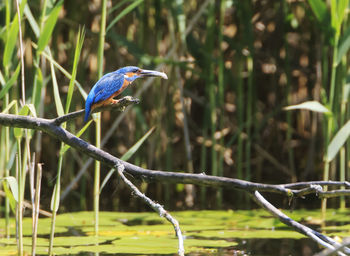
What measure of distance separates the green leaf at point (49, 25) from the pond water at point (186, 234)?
1.10 m

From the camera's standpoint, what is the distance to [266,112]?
6.57 m

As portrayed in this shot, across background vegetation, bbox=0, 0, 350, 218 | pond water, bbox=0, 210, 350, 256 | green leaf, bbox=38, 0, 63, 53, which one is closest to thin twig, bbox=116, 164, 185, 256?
pond water, bbox=0, 210, 350, 256

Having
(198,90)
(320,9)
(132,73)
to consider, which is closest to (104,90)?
(132,73)

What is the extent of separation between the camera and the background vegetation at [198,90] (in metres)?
5.47

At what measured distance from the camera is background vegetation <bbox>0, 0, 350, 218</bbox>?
547 centimetres

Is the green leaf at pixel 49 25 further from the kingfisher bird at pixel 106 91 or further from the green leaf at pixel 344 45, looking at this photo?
the green leaf at pixel 344 45

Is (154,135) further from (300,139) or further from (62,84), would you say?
(300,139)

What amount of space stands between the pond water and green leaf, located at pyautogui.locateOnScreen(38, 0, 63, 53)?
1099mm

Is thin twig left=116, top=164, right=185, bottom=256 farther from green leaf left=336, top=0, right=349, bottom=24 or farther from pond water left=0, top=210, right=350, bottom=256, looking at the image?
green leaf left=336, top=0, right=349, bottom=24

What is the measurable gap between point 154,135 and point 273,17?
1541mm

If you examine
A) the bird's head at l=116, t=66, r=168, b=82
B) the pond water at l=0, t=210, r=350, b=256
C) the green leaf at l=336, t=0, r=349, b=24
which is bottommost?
the pond water at l=0, t=210, r=350, b=256

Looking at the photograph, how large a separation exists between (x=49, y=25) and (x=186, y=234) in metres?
1.57

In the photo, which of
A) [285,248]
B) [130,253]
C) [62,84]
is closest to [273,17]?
[62,84]

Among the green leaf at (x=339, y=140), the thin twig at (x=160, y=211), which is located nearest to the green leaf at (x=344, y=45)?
the green leaf at (x=339, y=140)
